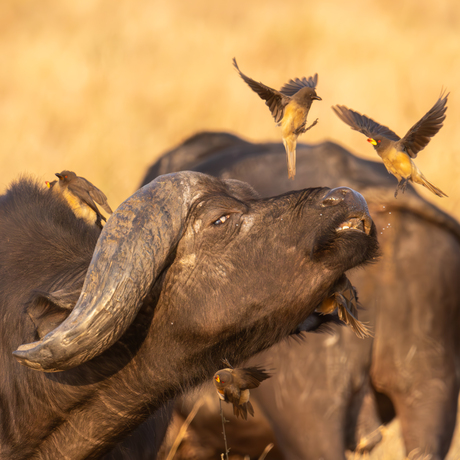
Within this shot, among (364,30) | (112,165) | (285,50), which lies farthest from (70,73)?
(364,30)

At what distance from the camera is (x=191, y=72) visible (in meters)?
17.0

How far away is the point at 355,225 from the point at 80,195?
1.82m

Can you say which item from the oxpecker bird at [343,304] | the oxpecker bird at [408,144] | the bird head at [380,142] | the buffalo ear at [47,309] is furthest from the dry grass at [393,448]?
the buffalo ear at [47,309]

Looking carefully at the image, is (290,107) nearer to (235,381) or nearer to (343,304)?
(343,304)

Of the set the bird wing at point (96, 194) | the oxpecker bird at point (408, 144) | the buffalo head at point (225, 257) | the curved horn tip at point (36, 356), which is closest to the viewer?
the curved horn tip at point (36, 356)

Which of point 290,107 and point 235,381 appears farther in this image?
point 290,107

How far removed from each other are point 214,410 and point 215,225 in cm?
310

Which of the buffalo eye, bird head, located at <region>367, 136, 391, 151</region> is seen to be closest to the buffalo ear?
the buffalo eye

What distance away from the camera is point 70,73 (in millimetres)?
16188

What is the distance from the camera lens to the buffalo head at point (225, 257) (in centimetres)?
285

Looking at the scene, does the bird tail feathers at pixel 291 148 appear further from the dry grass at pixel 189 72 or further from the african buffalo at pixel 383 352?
the dry grass at pixel 189 72

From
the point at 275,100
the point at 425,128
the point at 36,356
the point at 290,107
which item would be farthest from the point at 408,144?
the point at 36,356

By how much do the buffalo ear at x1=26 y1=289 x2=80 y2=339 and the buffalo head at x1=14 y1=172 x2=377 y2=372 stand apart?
6.8 inches

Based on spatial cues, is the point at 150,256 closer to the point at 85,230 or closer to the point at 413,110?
the point at 85,230
